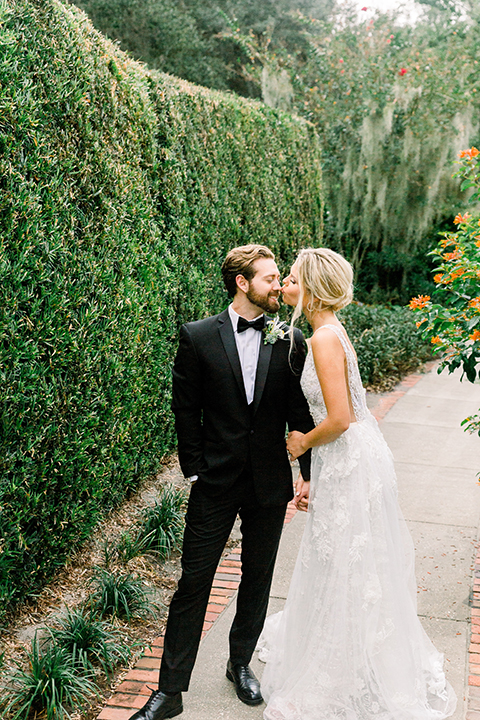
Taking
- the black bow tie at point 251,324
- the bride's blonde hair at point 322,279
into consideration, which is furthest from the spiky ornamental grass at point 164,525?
the bride's blonde hair at point 322,279

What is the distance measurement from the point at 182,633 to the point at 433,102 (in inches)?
462

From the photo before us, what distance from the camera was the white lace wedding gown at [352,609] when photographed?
2789 mm

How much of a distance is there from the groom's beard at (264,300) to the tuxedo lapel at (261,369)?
0.15 metres

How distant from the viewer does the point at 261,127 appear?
753 centimetres

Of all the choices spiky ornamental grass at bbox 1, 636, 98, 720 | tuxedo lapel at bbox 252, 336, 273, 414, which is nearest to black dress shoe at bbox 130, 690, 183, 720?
spiky ornamental grass at bbox 1, 636, 98, 720

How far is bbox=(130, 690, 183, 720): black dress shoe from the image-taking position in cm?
269

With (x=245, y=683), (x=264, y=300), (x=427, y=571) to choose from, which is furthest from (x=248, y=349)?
(x=427, y=571)

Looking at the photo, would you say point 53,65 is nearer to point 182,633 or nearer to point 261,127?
point 182,633

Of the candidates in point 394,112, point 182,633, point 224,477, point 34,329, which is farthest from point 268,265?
point 394,112

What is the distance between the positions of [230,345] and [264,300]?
9.2 inches

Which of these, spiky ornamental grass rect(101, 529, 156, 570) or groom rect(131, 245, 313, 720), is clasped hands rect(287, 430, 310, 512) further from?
spiky ornamental grass rect(101, 529, 156, 570)

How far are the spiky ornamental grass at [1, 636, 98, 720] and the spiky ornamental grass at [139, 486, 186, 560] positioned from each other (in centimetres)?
126

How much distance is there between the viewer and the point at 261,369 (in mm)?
2848

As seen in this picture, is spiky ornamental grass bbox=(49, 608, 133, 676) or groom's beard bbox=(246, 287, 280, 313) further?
spiky ornamental grass bbox=(49, 608, 133, 676)
